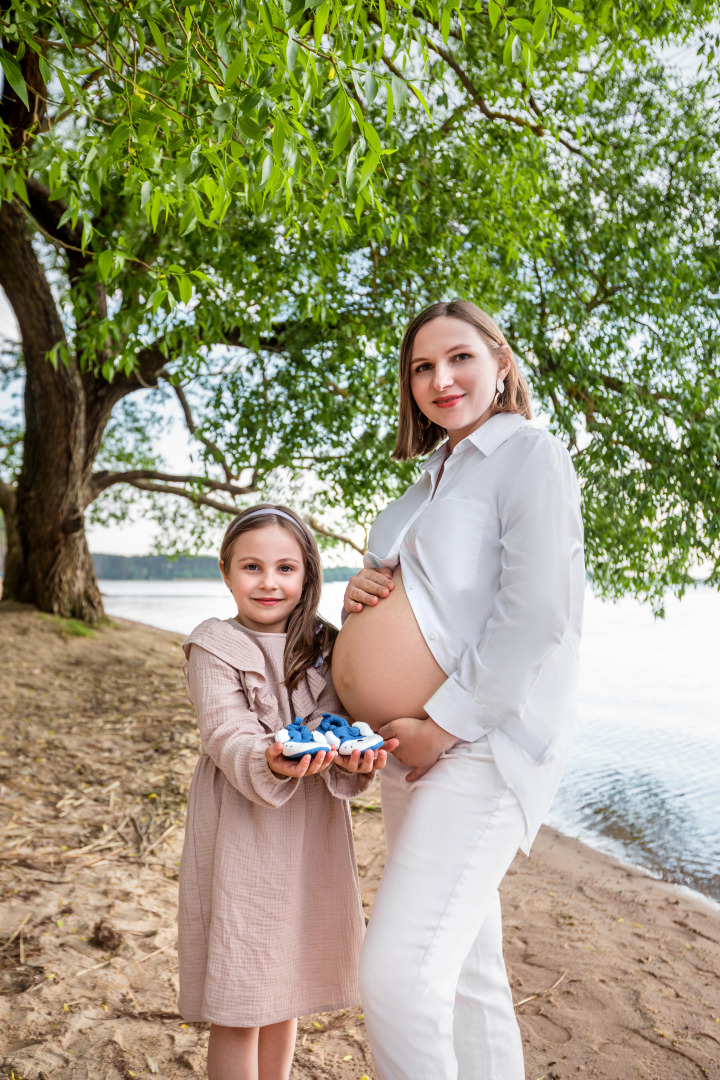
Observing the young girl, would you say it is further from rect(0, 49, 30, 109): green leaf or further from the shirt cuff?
rect(0, 49, 30, 109): green leaf

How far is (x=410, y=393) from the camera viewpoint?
7.30 ft

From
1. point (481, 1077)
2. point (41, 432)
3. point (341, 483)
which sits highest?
point (41, 432)

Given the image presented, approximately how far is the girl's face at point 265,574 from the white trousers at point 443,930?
0.55 metres

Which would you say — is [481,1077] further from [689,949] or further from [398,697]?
[689,949]

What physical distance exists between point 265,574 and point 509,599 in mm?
616

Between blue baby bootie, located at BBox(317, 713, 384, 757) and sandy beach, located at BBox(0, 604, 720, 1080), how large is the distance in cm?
145

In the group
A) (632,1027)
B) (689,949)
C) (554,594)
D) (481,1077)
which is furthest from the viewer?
(689,949)

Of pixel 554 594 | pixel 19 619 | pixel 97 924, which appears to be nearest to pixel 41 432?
pixel 19 619

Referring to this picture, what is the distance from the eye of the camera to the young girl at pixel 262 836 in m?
1.82

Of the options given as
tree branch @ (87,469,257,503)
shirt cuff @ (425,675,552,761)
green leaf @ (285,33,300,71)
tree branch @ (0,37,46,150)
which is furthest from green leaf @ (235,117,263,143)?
tree branch @ (87,469,257,503)

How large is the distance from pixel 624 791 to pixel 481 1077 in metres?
5.12

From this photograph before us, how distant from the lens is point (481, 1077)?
183 centimetres

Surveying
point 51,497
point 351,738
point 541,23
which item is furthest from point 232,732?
point 51,497

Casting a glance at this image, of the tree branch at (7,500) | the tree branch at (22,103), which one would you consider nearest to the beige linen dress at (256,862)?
the tree branch at (22,103)
